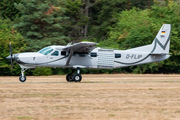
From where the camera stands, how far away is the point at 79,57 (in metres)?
22.1

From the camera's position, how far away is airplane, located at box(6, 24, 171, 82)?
2125 cm

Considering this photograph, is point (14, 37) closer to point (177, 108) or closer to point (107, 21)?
point (107, 21)

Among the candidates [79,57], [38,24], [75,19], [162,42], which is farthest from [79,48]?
[75,19]

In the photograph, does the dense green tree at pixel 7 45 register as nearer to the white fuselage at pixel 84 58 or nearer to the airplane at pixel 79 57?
the airplane at pixel 79 57

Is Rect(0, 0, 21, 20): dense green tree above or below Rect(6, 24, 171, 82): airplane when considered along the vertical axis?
above

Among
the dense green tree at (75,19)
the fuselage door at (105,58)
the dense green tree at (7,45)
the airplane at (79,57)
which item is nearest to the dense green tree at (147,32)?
the dense green tree at (75,19)

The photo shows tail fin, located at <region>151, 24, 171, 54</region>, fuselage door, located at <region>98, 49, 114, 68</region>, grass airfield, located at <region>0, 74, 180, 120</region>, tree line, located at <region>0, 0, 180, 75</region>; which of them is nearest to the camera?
grass airfield, located at <region>0, 74, 180, 120</region>

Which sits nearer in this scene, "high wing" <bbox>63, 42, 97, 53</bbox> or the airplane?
"high wing" <bbox>63, 42, 97, 53</bbox>

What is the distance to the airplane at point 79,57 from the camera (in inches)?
837

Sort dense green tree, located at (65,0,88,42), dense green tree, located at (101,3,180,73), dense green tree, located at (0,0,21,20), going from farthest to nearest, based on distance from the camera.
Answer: dense green tree, located at (0,0,21,20) < dense green tree, located at (65,0,88,42) < dense green tree, located at (101,3,180,73)

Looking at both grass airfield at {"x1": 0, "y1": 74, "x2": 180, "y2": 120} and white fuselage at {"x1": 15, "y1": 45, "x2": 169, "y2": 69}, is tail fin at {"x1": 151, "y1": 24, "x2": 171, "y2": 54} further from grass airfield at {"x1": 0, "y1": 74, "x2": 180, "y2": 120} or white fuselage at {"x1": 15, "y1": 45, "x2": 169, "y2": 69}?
grass airfield at {"x1": 0, "y1": 74, "x2": 180, "y2": 120}

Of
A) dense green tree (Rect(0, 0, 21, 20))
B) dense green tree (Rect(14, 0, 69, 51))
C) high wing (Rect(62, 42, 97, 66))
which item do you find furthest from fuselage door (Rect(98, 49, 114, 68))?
dense green tree (Rect(0, 0, 21, 20))

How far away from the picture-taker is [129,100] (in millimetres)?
12234

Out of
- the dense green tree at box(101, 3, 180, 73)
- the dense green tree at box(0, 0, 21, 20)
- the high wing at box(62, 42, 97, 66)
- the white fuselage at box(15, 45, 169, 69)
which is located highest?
the dense green tree at box(0, 0, 21, 20)
